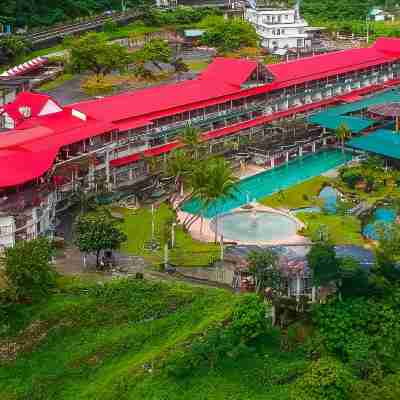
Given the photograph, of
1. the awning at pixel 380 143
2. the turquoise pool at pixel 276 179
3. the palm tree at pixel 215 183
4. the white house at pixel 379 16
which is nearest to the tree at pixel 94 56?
the turquoise pool at pixel 276 179

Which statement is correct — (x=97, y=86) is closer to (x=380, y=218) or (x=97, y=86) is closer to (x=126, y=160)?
(x=126, y=160)

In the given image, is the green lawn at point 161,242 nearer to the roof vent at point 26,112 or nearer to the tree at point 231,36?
the roof vent at point 26,112

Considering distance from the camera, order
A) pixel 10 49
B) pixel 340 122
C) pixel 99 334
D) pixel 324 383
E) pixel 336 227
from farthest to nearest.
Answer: pixel 10 49
pixel 340 122
pixel 336 227
pixel 99 334
pixel 324 383

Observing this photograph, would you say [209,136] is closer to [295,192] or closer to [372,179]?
[295,192]

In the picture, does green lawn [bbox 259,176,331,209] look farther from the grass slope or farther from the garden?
the grass slope

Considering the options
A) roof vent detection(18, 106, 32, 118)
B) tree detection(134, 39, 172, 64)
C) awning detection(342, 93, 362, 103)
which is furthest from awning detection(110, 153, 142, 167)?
tree detection(134, 39, 172, 64)

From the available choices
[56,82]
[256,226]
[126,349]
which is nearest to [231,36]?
[56,82]
